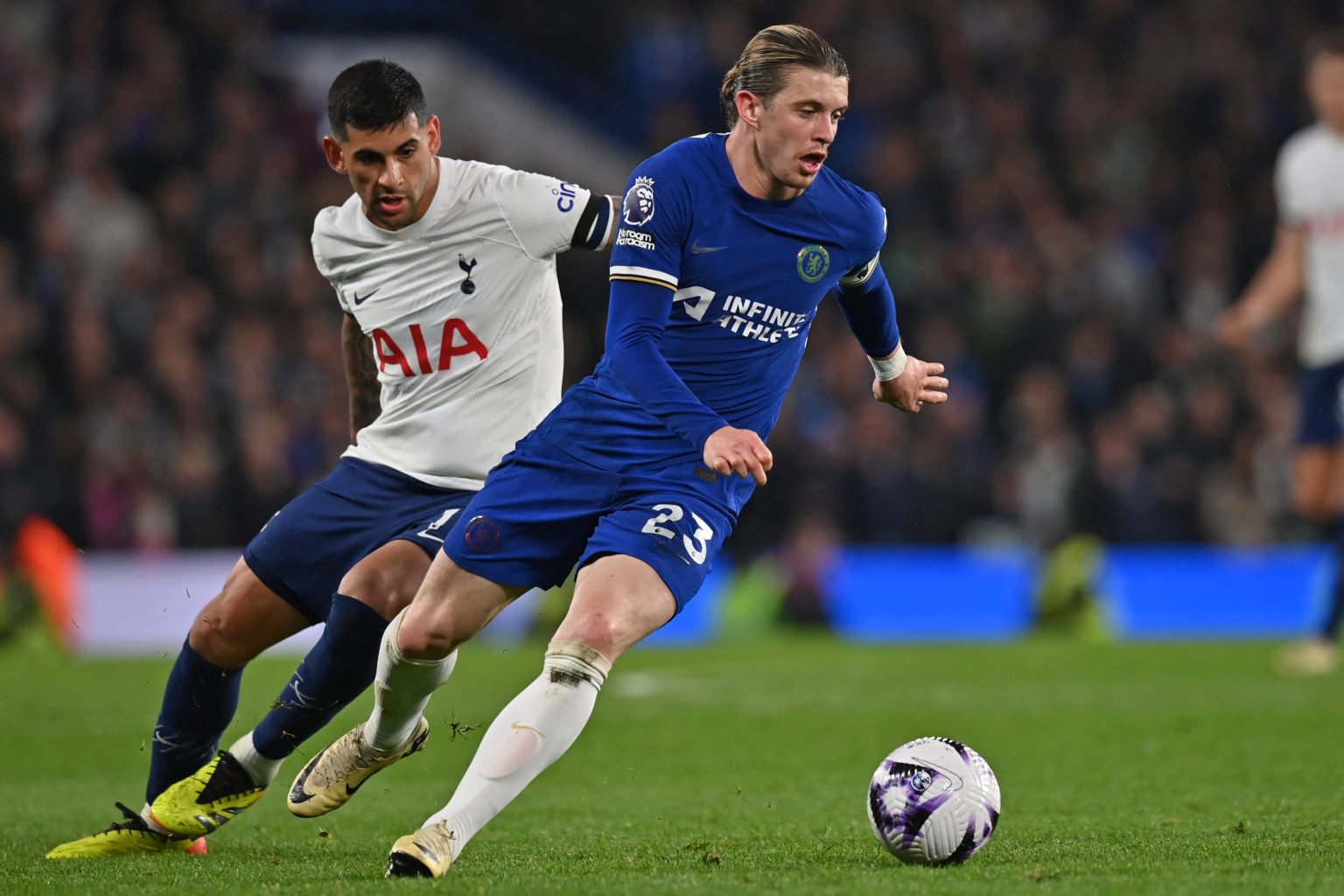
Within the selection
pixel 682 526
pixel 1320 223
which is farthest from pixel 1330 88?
pixel 682 526

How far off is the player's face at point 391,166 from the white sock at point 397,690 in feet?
4.09

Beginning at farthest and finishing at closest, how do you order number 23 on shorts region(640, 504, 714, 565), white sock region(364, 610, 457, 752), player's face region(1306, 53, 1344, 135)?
player's face region(1306, 53, 1344, 135)
white sock region(364, 610, 457, 752)
number 23 on shorts region(640, 504, 714, 565)

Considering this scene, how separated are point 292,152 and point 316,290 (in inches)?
79.3

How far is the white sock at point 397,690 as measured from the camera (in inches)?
198

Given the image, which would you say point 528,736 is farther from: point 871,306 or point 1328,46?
point 1328,46

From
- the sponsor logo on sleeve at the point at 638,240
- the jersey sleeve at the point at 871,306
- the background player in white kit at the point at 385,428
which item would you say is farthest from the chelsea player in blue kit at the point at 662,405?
the background player in white kit at the point at 385,428

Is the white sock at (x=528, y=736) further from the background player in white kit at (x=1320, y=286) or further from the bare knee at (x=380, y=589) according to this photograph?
the background player in white kit at (x=1320, y=286)

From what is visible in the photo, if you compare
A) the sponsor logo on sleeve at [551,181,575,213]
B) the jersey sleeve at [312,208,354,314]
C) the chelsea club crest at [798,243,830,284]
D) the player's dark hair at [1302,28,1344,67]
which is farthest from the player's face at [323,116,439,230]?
the player's dark hair at [1302,28,1344,67]

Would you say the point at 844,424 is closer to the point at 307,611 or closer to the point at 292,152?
the point at 292,152

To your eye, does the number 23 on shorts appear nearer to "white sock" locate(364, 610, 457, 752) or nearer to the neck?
"white sock" locate(364, 610, 457, 752)

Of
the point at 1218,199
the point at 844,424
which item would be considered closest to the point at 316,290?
the point at 844,424

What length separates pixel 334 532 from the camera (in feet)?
17.9

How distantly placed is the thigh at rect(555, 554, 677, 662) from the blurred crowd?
10344mm

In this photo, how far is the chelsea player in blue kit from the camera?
Answer: 15.3ft
